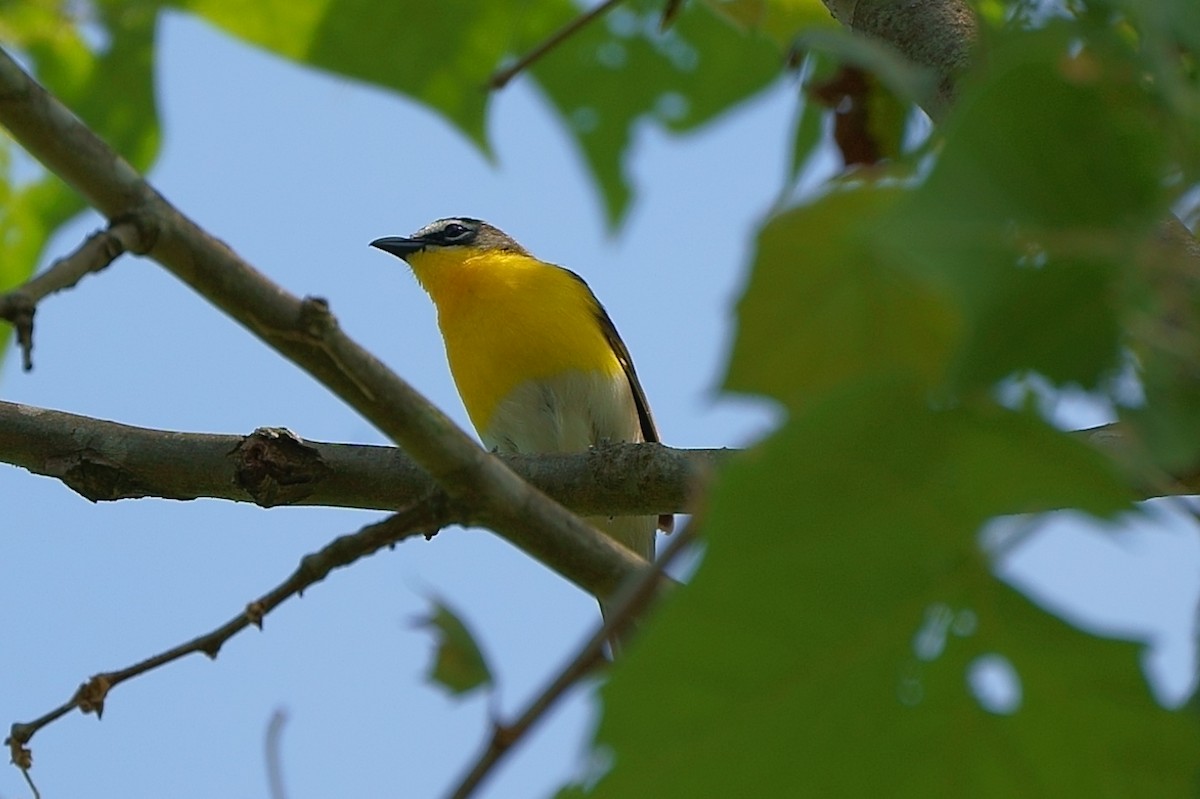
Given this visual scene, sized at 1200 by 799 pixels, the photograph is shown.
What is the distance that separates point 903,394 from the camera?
93 centimetres

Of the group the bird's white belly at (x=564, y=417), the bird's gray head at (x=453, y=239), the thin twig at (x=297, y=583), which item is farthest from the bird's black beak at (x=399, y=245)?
the thin twig at (x=297, y=583)

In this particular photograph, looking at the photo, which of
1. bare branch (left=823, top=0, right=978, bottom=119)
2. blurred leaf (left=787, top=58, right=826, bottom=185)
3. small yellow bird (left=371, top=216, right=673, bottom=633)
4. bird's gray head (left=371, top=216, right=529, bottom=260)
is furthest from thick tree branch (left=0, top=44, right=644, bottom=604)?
bird's gray head (left=371, top=216, right=529, bottom=260)

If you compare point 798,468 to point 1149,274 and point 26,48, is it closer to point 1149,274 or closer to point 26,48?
point 1149,274

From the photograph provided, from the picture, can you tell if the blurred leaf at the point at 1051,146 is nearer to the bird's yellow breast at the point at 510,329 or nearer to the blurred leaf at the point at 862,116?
the blurred leaf at the point at 862,116

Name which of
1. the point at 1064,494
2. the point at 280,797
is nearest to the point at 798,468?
the point at 1064,494

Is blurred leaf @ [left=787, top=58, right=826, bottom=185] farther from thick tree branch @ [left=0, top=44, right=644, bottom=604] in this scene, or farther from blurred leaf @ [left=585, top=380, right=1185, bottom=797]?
blurred leaf @ [left=585, top=380, right=1185, bottom=797]

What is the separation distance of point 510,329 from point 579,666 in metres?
5.87

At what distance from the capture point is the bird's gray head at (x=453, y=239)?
26.4ft

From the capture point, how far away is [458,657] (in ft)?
4.23

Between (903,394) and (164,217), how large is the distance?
0.74 meters

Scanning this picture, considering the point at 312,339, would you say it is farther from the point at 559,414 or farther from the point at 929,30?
the point at 559,414

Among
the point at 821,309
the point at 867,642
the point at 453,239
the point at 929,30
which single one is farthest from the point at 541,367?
the point at 867,642

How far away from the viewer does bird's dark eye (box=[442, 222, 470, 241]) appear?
27.2 feet

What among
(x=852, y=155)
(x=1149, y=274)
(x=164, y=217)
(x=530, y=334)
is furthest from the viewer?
(x=530, y=334)
